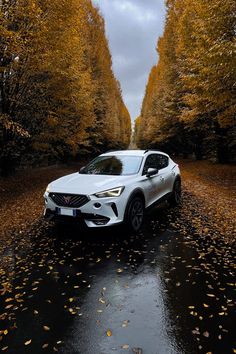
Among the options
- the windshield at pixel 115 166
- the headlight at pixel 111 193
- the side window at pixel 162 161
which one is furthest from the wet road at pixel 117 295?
the side window at pixel 162 161

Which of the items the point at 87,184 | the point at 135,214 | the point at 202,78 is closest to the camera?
the point at 87,184

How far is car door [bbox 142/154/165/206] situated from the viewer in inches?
270

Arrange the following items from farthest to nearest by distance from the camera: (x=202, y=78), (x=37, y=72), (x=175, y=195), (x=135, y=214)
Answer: (x=202, y=78) < (x=37, y=72) < (x=175, y=195) < (x=135, y=214)

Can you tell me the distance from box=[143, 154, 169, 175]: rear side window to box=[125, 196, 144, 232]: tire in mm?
927

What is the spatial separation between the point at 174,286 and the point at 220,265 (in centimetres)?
116

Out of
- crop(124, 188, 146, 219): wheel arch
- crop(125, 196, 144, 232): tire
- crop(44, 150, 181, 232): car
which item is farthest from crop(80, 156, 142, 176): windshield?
crop(125, 196, 144, 232): tire

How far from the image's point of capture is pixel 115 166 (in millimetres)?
7195

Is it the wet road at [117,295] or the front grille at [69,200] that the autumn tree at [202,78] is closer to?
the front grille at [69,200]

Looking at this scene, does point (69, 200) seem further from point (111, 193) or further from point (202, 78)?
point (202, 78)

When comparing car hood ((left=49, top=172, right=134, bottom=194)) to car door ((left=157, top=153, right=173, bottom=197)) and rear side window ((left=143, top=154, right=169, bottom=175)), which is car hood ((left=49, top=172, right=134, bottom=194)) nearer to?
rear side window ((left=143, top=154, right=169, bottom=175))

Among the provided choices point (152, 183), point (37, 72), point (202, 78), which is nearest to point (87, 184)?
point (152, 183)

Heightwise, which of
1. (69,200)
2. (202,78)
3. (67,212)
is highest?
(202,78)

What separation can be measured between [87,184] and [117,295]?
273cm

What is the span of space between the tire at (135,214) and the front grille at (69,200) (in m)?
0.99
